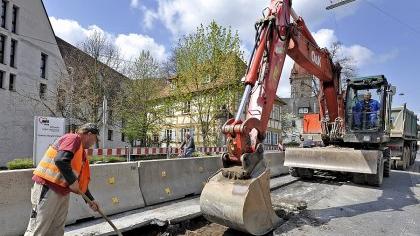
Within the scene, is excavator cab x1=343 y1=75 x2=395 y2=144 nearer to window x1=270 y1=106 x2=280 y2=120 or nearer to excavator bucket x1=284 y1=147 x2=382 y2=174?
excavator bucket x1=284 y1=147 x2=382 y2=174

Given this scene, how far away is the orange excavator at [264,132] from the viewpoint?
4.96 meters

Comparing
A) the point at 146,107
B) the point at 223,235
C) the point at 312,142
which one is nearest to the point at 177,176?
the point at 223,235

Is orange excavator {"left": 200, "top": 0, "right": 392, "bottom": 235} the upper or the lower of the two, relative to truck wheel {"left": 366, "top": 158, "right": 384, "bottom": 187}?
upper

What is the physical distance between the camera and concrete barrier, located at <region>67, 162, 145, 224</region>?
5602 mm

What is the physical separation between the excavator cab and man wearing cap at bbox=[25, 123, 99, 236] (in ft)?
29.4

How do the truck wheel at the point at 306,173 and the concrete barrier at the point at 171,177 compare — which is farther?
the truck wheel at the point at 306,173

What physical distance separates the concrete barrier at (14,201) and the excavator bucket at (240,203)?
2.57 meters

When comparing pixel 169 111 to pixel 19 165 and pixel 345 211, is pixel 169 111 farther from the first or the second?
→ pixel 345 211

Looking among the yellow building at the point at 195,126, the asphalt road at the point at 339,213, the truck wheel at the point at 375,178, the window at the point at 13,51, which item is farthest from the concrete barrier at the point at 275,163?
the window at the point at 13,51

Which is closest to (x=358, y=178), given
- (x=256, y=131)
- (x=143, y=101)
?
(x=256, y=131)

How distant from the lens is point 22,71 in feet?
83.5

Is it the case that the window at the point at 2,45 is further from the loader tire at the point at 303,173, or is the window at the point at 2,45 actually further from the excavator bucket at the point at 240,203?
the excavator bucket at the point at 240,203

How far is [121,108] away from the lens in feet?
85.1

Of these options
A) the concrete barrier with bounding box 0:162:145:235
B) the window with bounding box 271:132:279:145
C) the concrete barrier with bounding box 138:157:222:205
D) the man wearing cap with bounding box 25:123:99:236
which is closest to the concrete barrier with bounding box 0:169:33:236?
the concrete barrier with bounding box 0:162:145:235
